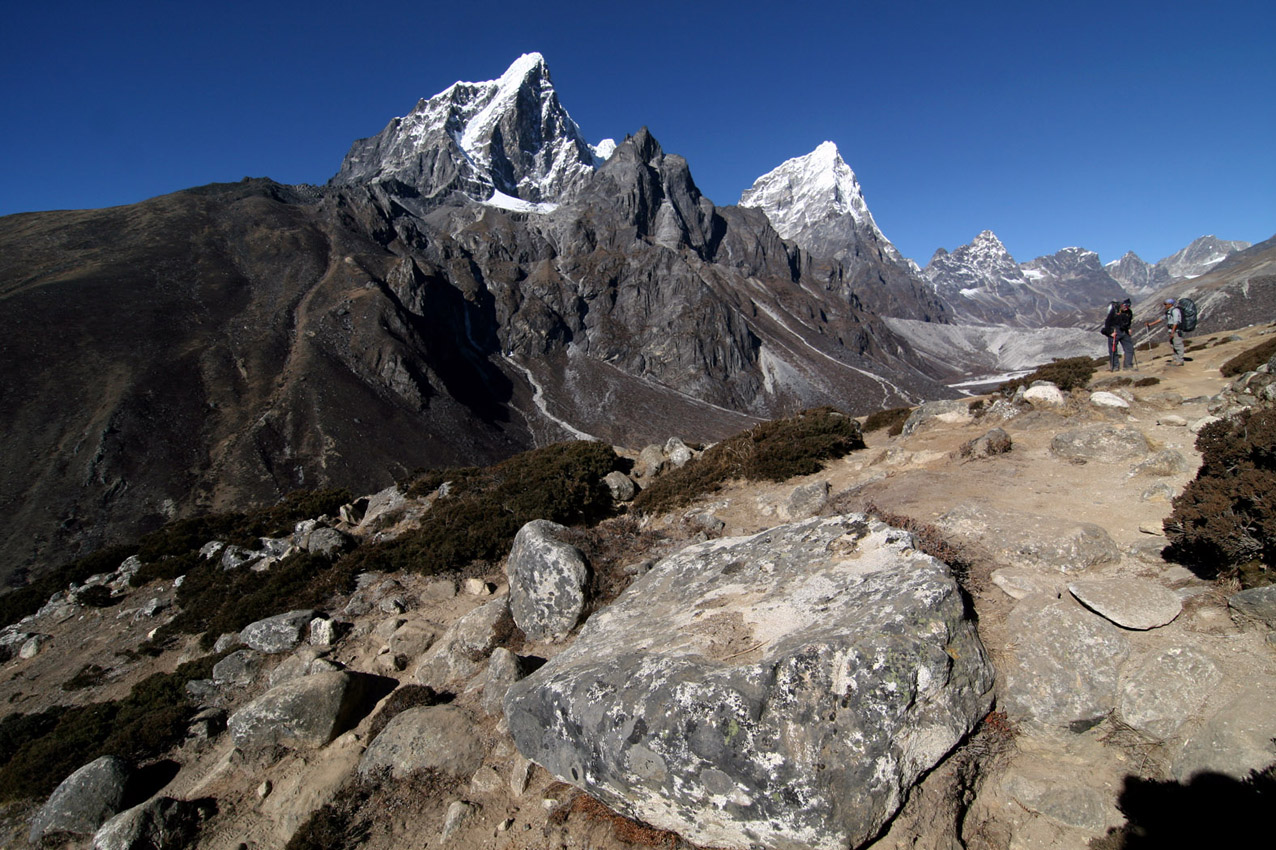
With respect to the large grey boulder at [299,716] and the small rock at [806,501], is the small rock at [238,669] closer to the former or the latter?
the large grey boulder at [299,716]

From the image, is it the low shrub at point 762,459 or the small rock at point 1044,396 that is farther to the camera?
the small rock at point 1044,396

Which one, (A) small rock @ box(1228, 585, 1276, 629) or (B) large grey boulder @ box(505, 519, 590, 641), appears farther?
(B) large grey boulder @ box(505, 519, 590, 641)

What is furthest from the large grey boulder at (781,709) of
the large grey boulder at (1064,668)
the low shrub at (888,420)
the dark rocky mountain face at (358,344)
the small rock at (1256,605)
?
the dark rocky mountain face at (358,344)

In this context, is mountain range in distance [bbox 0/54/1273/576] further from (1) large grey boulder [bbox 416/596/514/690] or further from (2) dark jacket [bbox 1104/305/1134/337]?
(2) dark jacket [bbox 1104/305/1134/337]

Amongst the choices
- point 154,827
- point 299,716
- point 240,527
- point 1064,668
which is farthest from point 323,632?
point 1064,668

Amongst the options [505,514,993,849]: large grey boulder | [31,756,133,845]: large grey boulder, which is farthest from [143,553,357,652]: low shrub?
[505,514,993,849]: large grey boulder

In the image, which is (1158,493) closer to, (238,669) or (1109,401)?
(1109,401)
